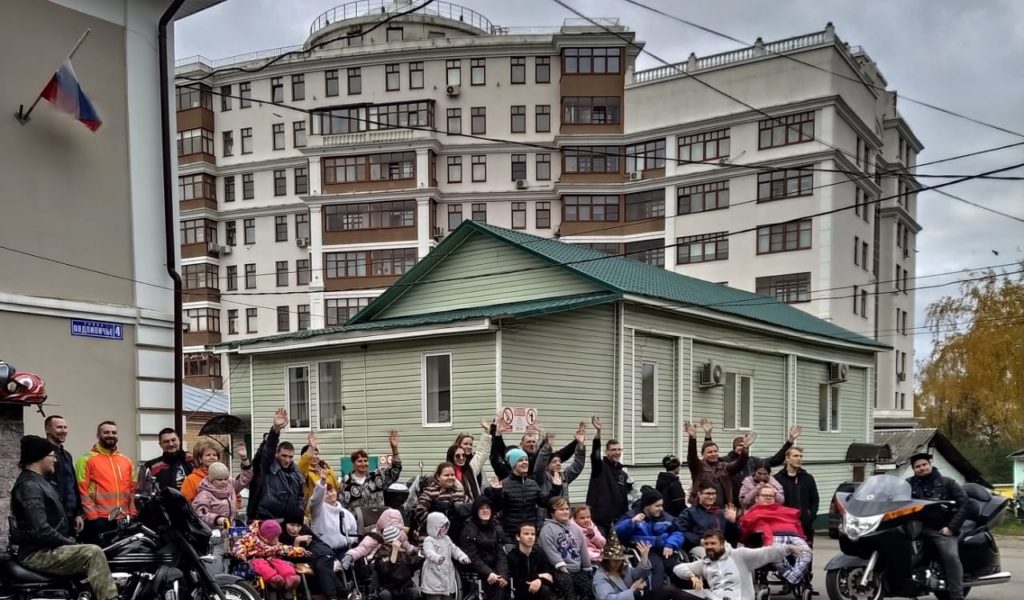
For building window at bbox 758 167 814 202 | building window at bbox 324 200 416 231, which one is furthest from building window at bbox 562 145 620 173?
building window at bbox 324 200 416 231

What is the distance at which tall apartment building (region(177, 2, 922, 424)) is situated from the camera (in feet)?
139

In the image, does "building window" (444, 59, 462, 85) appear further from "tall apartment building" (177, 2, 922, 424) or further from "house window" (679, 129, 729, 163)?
"house window" (679, 129, 729, 163)

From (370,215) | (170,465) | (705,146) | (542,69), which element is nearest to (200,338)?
(370,215)

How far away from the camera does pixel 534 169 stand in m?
49.2

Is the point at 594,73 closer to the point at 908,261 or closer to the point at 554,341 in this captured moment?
the point at 908,261

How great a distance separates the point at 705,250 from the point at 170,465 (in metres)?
38.2

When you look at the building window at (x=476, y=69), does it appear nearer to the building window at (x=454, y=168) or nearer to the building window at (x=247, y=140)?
the building window at (x=454, y=168)

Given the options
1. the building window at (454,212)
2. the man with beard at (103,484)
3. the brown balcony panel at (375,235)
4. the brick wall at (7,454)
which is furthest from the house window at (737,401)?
the building window at (454,212)

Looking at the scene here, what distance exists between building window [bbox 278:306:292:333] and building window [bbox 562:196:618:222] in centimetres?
1796

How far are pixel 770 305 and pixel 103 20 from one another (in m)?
19.4

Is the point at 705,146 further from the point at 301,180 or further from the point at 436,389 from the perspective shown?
the point at 436,389

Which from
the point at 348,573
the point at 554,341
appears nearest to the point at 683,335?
the point at 554,341

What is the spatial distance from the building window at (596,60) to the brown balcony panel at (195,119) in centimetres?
2306

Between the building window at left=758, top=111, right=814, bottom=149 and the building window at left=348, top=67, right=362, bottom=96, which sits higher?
the building window at left=348, top=67, right=362, bottom=96
